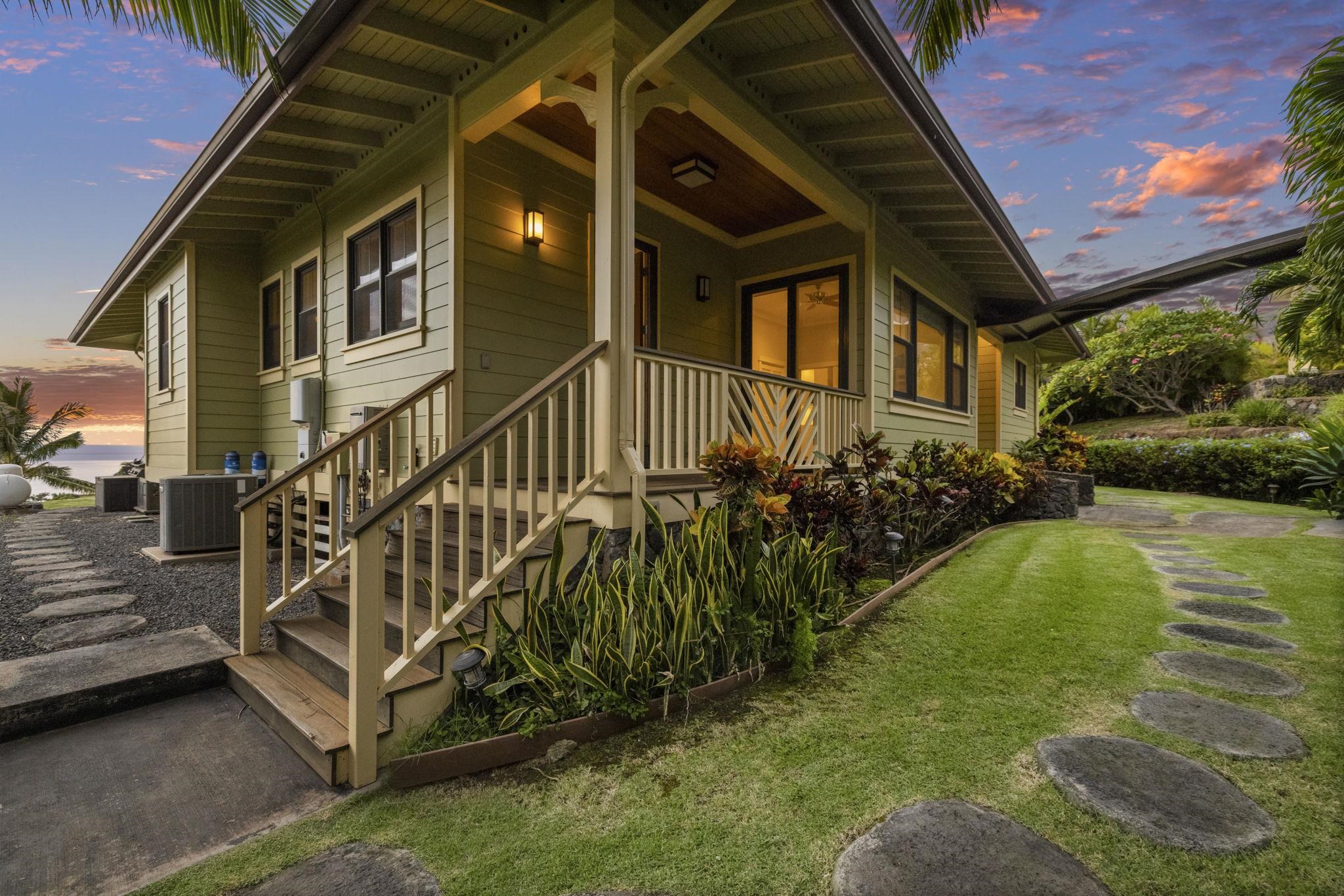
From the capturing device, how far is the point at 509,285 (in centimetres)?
470

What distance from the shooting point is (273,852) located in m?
1.74

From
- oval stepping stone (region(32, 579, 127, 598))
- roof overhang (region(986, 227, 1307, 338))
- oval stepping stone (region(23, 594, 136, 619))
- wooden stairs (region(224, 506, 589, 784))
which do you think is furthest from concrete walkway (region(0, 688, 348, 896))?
roof overhang (region(986, 227, 1307, 338))

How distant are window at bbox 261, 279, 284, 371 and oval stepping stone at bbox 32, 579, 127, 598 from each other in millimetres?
3356

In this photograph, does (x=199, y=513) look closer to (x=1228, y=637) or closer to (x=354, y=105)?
(x=354, y=105)

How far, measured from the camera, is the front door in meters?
6.02

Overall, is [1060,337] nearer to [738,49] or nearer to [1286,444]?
[1286,444]

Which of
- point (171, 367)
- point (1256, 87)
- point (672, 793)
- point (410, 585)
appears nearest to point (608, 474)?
point (410, 585)

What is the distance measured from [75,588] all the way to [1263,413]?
21.0 m

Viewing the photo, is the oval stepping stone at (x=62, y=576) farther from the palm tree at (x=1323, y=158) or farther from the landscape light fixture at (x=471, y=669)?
the palm tree at (x=1323, y=158)

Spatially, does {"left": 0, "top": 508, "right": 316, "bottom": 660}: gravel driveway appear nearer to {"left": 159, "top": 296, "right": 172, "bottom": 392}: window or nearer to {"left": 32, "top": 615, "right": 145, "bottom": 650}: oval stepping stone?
{"left": 32, "top": 615, "right": 145, "bottom": 650}: oval stepping stone

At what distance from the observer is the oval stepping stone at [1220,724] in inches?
79.7

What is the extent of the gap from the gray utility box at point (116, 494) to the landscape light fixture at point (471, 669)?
10.6 metres

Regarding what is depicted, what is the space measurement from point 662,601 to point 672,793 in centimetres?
89

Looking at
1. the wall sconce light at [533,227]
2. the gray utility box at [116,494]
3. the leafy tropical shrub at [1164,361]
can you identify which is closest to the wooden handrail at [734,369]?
the wall sconce light at [533,227]
